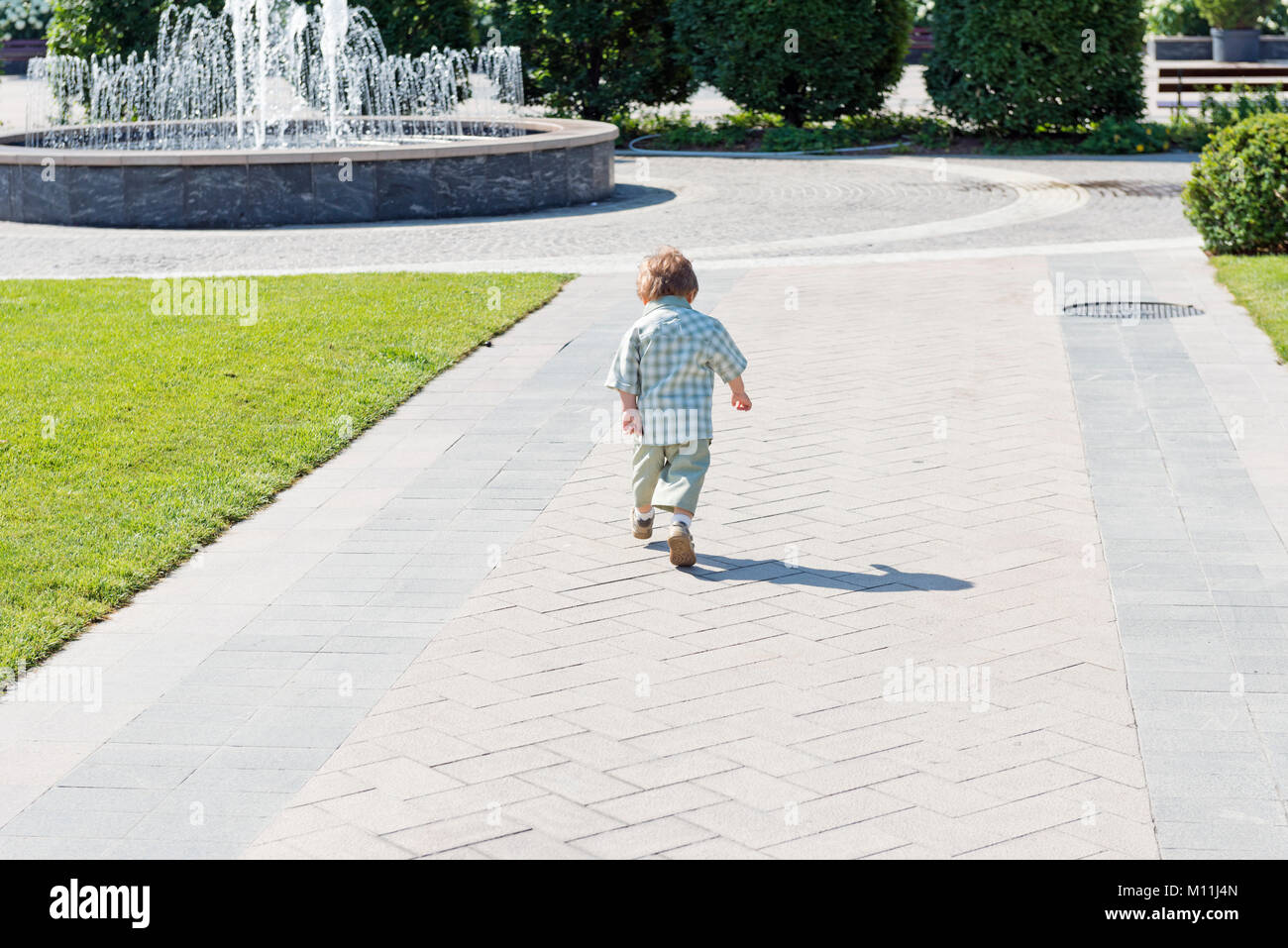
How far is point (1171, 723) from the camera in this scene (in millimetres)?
4746

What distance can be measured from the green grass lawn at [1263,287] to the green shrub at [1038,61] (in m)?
11.0

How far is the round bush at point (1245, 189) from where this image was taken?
43.1 ft

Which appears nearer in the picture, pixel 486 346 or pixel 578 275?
pixel 486 346

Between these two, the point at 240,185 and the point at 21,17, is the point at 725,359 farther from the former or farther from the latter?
the point at 21,17

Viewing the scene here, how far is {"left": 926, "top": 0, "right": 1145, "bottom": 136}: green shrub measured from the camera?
23.4 metres

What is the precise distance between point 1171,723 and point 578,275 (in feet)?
30.3

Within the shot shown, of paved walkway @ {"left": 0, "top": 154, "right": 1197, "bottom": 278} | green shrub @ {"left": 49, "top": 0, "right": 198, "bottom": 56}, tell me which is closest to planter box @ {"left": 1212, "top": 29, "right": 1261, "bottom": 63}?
paved walkway @ {"left": 0, "top": 154, "right": 1197, "bottom": 278}

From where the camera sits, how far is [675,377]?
635 centimetres

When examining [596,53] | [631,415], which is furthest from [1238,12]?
[631,415]

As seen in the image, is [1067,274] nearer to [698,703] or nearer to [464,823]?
[698,703]
